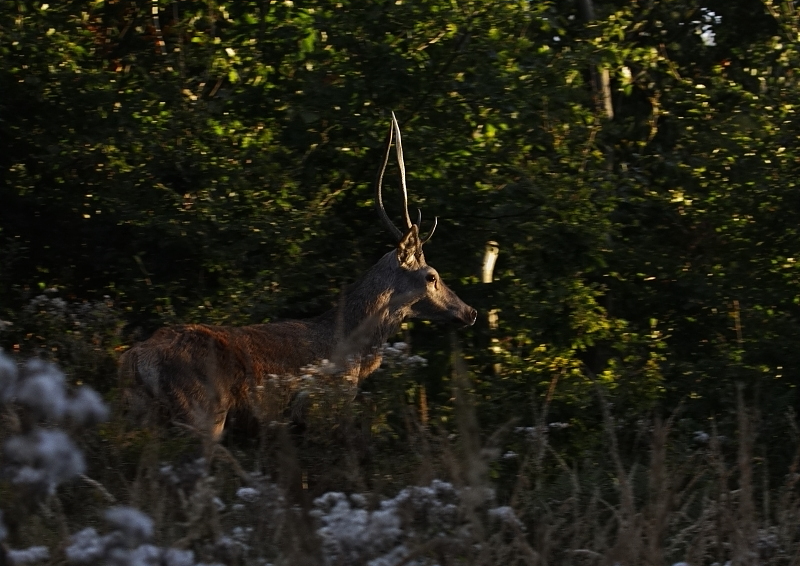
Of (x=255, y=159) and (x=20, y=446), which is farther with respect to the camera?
(x=255, y=159)

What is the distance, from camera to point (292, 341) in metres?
8.16

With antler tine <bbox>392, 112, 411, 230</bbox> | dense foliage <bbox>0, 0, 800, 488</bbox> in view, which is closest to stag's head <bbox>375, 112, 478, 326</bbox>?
antler tine <bbox>392, 112, 411, 230</bbox>

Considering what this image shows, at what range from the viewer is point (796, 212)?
9.56 metres

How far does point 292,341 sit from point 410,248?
1.30 meters

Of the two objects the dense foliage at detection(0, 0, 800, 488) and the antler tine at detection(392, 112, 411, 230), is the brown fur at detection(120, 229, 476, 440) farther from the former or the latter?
the dense foliage at detection(0, 0, 800, 488)

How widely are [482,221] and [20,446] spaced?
635cm

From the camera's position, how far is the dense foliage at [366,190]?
9.35m

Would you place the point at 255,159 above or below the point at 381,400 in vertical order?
above

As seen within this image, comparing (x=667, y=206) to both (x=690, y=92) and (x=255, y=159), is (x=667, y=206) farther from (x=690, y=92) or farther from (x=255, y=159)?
(x=255, y=159)

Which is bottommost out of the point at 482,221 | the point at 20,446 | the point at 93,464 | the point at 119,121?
the point at 93,464

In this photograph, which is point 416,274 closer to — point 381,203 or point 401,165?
point 381,203

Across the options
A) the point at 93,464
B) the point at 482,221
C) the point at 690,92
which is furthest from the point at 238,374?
the point at 690,92

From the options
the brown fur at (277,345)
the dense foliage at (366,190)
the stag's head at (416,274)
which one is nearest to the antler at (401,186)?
the stag's head at (416,274)

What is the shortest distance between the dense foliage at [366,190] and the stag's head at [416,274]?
1.55 feet
